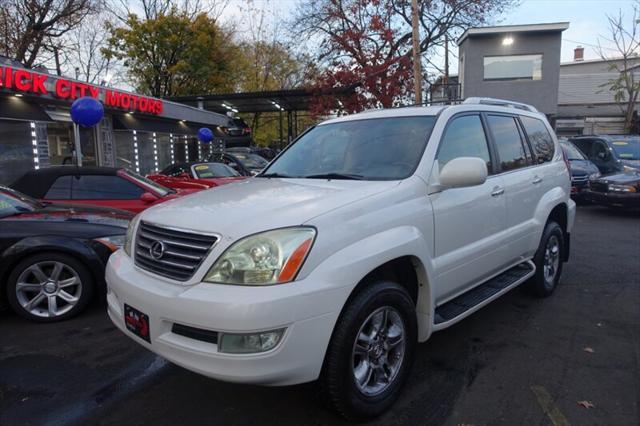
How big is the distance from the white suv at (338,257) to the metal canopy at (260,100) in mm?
18621

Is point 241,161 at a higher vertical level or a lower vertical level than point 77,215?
higher

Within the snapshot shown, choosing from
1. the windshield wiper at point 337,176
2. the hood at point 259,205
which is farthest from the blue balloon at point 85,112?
the windshield wiper at point 337,176

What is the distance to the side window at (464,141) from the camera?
333 centimetres

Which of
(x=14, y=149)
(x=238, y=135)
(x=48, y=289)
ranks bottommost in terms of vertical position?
(x=48, y=289)

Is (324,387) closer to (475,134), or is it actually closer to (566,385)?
(566,385)

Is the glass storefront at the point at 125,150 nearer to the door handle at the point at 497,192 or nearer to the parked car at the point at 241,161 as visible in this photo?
the parked car at the point at 241,161

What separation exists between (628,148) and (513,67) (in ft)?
33.1

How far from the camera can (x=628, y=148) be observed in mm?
12766

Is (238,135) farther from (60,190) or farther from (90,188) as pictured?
(60,190)

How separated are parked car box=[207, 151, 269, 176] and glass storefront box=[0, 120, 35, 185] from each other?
5086mm

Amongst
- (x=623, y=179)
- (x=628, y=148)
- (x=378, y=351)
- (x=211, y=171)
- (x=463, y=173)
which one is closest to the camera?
(x=378, y=351)

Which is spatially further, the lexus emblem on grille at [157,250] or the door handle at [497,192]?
the door handle at [497,192]

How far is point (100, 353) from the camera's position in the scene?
360 cm

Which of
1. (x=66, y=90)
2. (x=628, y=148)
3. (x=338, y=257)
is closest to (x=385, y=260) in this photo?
(x=338, y=257)
